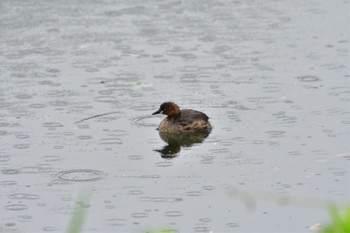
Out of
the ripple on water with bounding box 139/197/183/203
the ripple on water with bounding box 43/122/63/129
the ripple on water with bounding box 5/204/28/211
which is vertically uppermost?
the ripple on water with bounding box 5/204/28/211

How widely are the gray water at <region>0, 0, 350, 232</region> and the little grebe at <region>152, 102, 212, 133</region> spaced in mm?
189

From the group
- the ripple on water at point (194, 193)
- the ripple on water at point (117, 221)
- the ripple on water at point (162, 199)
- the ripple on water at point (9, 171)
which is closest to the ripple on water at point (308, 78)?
the ripple on water at point (194, 193)

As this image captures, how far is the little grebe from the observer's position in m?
12.2

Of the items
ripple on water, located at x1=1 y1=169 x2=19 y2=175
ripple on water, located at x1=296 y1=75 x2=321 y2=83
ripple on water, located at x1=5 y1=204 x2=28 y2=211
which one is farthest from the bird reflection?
ripple on water, located at x1=296 y1=75 x2=321 y2=83

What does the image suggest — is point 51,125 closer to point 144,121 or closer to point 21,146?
point 21,146

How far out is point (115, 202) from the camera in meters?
9.93

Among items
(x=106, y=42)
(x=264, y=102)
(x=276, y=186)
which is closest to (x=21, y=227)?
(x=276, y=186)

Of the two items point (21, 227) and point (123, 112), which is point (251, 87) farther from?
point (21, 227)

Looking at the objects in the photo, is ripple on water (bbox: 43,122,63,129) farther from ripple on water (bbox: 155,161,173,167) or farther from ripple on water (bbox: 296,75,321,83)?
ripple on water (bbox: 296,75,321,83)

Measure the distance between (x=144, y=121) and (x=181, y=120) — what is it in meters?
0.62

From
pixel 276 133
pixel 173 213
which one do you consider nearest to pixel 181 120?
pixel 276 133

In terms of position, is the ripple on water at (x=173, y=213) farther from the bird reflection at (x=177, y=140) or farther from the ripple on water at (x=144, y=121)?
the ripple on water at (x=144, y=121)

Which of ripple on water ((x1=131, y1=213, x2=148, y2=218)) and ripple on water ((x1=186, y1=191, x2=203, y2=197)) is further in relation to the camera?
ripple on water ((x1=186, y1=191, x2=203, y2=197))

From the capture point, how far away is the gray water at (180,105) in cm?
981
